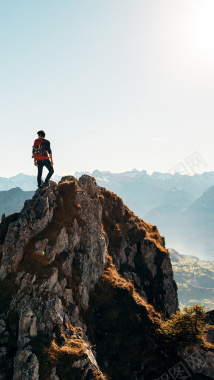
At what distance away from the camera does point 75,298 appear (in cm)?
3192

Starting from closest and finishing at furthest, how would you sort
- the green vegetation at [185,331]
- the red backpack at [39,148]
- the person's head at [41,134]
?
the green vegetation at [185,331], the red backpack at [39,148], the person's head at [41,134]

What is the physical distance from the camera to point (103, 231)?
4303 centimetres

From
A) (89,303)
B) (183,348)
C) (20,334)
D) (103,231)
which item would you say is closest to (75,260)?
(89,303)

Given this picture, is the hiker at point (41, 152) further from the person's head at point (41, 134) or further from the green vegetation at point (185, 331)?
the green vegetation at point (185, 331)

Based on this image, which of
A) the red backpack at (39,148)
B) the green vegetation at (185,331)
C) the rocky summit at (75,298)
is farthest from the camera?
the red backpack at (39,148)

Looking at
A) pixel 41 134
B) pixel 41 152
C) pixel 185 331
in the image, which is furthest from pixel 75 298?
pixel 41 134

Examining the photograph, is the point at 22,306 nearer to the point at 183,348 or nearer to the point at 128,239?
the point at 183,348

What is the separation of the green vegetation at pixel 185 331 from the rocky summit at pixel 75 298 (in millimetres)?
1337

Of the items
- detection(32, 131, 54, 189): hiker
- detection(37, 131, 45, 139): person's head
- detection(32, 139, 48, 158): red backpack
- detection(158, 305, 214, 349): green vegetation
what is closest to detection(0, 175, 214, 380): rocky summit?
detection(158, 305, 214, 349): green vegetation

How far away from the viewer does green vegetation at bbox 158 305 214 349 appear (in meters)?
31.1

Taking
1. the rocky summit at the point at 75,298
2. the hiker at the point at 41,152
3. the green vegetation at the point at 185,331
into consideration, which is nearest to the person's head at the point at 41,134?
the hiker at the point at 41,152

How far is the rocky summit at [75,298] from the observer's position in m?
23.5

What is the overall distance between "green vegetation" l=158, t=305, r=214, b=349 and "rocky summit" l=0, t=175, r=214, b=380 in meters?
1.34

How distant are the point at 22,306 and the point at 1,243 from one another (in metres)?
9.28
